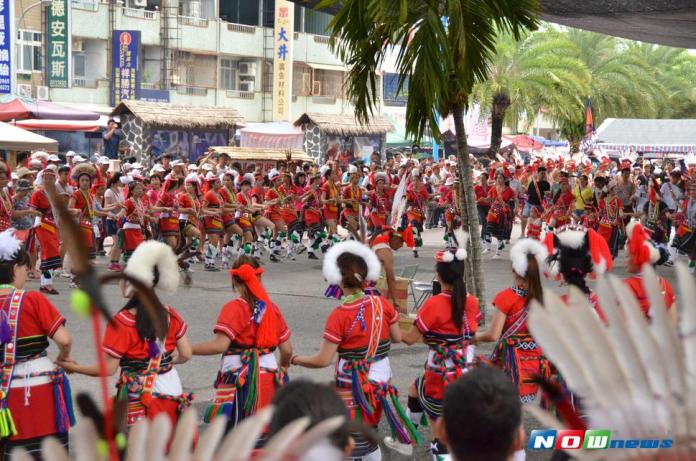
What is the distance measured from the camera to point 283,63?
4756 cm

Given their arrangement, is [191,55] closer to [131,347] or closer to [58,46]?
[58,46]

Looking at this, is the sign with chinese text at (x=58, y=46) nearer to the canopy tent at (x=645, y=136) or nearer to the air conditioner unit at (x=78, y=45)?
the air conditioner unit at (x=78, y=45)

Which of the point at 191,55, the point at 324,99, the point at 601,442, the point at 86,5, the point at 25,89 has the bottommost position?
the point at 601,442

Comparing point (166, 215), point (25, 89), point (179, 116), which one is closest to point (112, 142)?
point (179, 116)

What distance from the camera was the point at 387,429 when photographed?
26.2 feet

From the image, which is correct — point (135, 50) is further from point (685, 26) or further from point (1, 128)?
point (685, 26)

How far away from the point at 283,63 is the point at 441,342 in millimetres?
42061

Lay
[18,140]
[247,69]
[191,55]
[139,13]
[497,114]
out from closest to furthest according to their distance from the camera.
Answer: [18,140] < [139,13] < [497,114] < [191,55] < [247,69]

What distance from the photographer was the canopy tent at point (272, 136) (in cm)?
3606

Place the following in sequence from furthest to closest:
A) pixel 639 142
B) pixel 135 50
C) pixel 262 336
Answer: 1. pixel 639 142
2. pixel 135 50
3. pixel 262 336

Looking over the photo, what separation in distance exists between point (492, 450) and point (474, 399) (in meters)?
0.20

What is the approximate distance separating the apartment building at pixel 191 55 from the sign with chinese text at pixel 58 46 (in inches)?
30.5

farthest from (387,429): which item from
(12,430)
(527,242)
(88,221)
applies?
(88,221)

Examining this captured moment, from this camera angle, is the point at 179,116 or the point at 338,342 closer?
the point at 338,342
